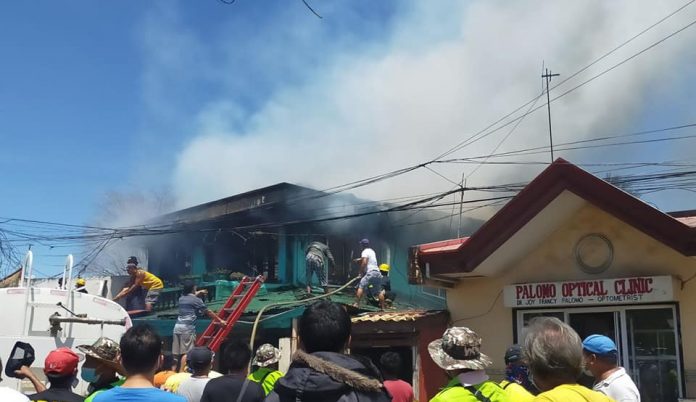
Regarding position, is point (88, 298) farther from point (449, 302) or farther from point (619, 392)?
point (619, 392)

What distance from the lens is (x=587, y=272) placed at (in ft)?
29.0

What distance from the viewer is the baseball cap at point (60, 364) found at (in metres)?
3.88

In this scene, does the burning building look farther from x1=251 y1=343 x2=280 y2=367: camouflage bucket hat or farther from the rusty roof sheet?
x1=251 y1=343 x2=280 y2=367: camouflage bucket hat

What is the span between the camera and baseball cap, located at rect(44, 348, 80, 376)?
388cm

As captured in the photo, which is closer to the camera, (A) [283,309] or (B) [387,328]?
(B) [387,328]

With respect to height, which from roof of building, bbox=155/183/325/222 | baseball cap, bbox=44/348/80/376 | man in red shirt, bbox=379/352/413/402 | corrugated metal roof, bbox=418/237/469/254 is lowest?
man in red shirt, bbox=379/352/413/402

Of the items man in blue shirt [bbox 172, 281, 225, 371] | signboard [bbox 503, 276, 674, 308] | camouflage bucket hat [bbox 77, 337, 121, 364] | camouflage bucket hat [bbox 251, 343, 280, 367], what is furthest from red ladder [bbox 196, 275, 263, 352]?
camouflage bucket hat [bbox 77, 337, 121, 364]

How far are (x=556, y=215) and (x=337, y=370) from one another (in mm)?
6815

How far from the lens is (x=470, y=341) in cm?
385

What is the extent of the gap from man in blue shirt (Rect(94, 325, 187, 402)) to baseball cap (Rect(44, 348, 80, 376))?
0.78 metres

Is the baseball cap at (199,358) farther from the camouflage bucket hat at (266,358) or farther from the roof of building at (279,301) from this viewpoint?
the roof of building at (279,301)

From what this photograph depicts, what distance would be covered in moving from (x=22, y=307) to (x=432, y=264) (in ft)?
17.1

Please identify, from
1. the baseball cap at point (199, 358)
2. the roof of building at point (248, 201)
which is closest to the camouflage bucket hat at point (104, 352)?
the baseball cap at point (199, 358)

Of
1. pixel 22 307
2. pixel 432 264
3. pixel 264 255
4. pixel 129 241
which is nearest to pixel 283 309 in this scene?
pixel 264 255
